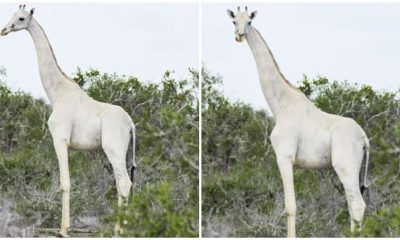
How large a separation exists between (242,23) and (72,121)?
40.3 inches

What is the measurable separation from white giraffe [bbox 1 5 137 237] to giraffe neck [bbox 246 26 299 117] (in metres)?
0.75

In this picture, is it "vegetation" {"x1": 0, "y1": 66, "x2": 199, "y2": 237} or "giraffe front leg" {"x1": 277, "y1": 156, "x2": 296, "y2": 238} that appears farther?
"vegetation" {"x1": 0, "y1": 66, "x2": 199, "y2": 237}

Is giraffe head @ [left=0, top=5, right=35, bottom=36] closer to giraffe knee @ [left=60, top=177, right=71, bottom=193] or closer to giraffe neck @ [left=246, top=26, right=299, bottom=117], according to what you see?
giraffe knee @ [left=60, top=177, right=71, bottom=193]

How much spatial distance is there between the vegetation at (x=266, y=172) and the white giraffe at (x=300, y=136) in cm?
34

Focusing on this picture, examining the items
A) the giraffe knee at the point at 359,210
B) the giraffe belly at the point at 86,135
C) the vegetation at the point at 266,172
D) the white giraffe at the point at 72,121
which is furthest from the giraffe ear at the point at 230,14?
the giraffe knee at the point at 359,210

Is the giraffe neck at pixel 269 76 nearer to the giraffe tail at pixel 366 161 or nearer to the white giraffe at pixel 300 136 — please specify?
the white giraffe at pixel 300 136

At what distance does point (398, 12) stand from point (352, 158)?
1.03 m

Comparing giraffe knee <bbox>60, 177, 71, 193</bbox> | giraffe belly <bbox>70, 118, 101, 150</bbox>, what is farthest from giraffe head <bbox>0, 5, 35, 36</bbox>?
giraffe knee <bbox>60, 177, 71, 193</bbox>

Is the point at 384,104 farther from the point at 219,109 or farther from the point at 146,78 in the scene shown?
the point at 146,78

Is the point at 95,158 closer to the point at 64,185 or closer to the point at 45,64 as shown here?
the point at 64,185

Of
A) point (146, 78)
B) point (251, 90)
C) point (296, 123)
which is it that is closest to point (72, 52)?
point (146, 78)

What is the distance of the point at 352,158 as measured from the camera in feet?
13.3

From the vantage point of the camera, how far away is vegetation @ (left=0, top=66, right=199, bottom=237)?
4.45 metres

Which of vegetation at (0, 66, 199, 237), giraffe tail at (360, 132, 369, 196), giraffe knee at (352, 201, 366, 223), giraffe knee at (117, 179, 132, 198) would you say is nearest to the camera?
giraffe knee at (352, 201, 366, 223)
